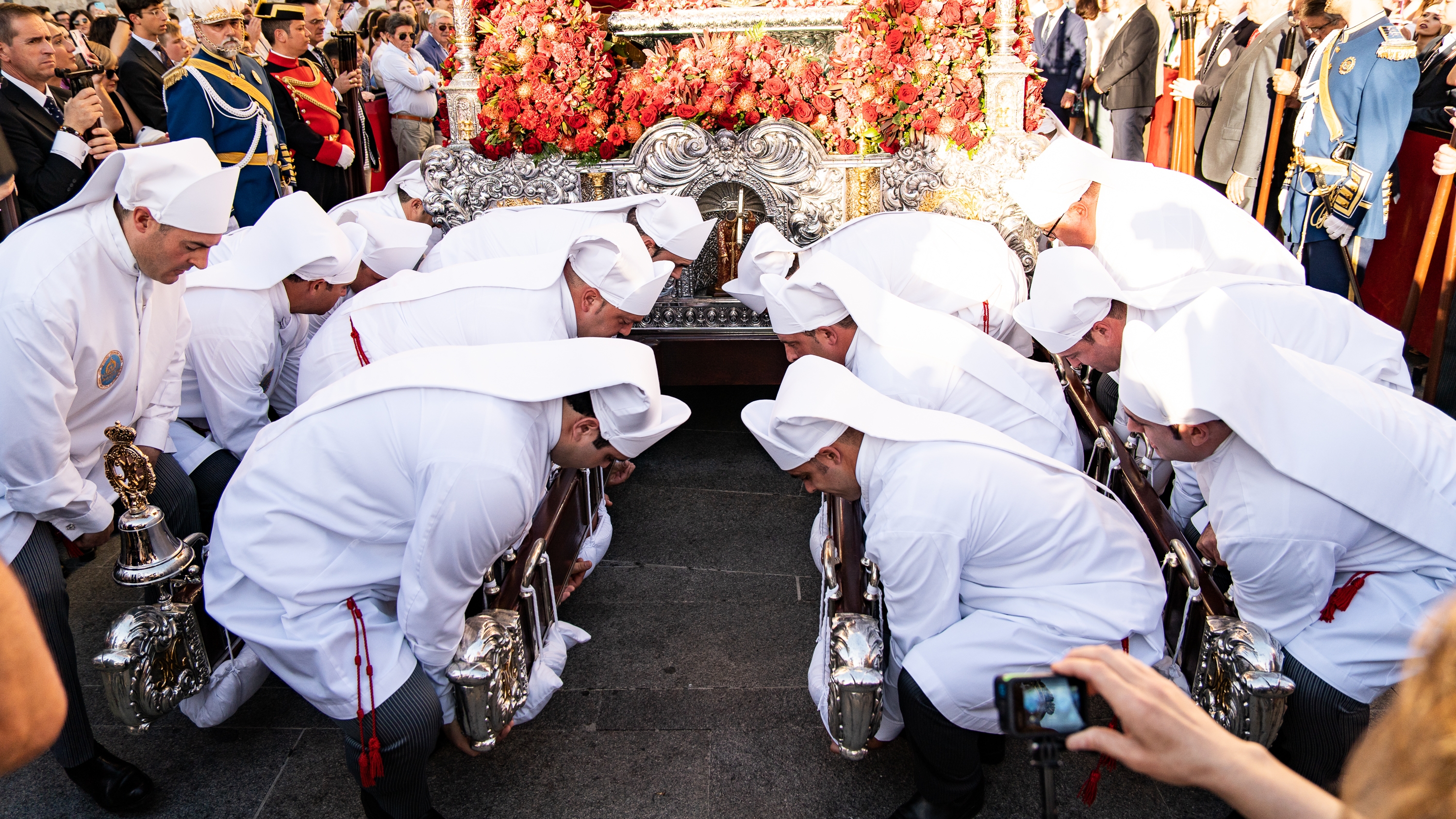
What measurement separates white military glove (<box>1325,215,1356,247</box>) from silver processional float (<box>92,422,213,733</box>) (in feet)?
17.9

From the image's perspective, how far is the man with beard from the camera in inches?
191

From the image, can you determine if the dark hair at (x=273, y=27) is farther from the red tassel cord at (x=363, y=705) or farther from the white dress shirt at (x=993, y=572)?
the white dress shirt at (x=993, y=572)

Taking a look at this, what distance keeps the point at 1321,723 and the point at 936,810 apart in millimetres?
896

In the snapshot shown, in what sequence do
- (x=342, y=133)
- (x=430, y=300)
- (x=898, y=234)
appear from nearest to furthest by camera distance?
1. (x=430, y=300)
2. (x=898, y=234)
3. (x=342, y=133)

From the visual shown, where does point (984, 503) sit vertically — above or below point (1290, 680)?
above

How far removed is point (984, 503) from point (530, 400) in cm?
111

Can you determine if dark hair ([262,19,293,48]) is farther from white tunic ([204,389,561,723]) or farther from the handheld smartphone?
the handheld smartphone

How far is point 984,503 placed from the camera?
2215mm

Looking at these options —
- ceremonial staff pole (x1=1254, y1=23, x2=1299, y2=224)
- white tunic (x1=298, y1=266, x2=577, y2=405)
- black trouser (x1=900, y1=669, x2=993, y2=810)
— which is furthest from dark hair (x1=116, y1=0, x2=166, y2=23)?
ceremonial staff pole (x1=1254, y1=23, x2=1299, y2=224)

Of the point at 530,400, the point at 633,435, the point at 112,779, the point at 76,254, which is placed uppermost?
the point at 76,254

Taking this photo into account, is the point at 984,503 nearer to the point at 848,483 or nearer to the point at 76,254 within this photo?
the point at 848,483

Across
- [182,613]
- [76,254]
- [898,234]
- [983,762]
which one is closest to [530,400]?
[182,613]

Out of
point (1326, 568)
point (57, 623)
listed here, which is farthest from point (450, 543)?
point (1326, 568)

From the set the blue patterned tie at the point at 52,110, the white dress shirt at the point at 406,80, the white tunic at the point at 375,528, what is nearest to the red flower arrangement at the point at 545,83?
the blue patterned tie at the point at 52,110
